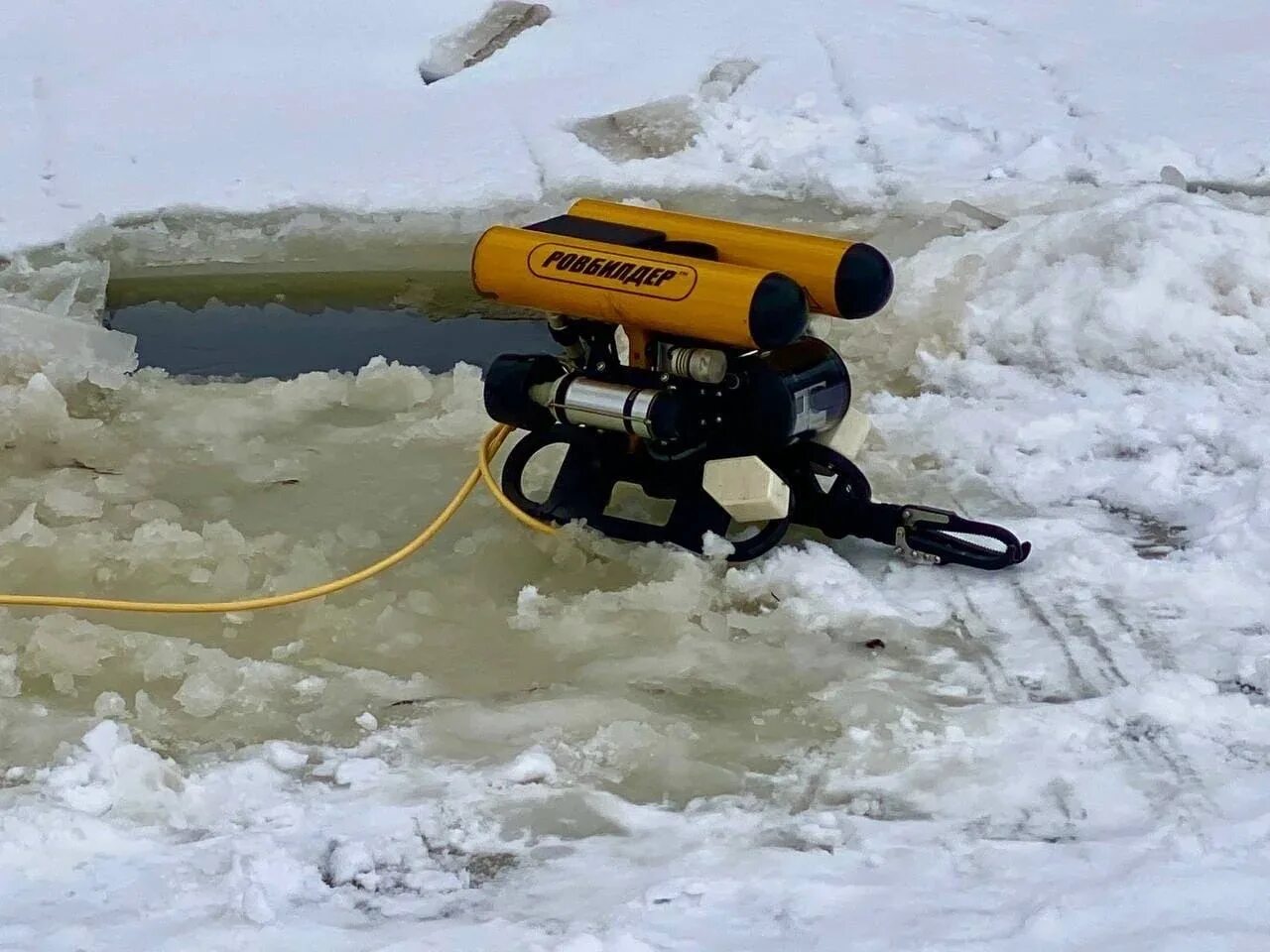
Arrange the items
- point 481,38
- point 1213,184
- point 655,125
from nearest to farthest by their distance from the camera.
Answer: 1. point 1213,184
2. point 655,125
3. point 481,38

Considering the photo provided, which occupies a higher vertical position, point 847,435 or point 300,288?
point 847,435

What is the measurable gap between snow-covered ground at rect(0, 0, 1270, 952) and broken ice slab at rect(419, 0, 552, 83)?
1.15 m

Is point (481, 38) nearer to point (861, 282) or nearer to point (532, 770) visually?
point (861, 282)

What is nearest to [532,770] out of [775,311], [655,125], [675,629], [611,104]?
[675,629]

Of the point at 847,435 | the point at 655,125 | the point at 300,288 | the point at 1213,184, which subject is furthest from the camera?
the point at 655,125

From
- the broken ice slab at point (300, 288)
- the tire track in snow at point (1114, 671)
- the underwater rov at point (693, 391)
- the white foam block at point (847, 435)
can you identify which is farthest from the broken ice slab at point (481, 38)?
the tire track in snow at point (1114, 671)

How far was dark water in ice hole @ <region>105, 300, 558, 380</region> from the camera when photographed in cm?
475

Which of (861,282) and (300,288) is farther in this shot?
(300,288)

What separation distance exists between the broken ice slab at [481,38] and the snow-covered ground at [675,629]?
1150mm

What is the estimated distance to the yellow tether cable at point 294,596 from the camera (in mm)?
3102

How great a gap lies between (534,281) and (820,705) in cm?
111

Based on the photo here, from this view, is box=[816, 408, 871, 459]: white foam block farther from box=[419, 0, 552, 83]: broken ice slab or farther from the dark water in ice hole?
box=[419, 0, 552, 83]: broken ice slab

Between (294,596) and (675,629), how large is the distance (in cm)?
83

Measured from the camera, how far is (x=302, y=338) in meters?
5.00
